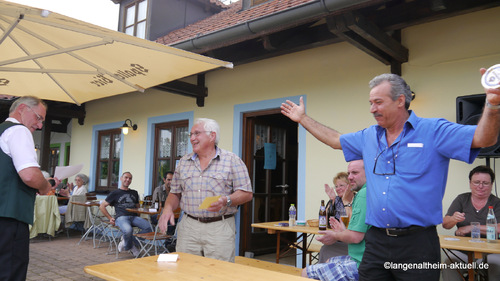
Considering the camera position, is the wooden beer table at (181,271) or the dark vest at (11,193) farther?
the dark vest at (11,193)

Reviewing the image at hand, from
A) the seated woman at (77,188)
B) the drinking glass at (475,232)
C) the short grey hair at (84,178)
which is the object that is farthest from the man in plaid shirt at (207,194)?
the short grey hair at (84,178)

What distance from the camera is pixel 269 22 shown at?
4293 millimetres

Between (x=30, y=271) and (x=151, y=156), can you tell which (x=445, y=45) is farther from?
(x=30, y=271)

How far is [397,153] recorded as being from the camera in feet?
6.31

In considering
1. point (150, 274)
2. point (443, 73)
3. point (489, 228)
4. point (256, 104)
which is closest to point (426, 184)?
point (150, 274)

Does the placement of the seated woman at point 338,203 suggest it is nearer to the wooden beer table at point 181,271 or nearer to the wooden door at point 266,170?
the wooden door at point 266,170

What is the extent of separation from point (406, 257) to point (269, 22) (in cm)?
315

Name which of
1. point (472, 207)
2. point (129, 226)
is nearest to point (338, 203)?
point (472, 207)

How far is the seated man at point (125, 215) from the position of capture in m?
6.58

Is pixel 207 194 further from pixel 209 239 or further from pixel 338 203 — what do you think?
pixel 338 203

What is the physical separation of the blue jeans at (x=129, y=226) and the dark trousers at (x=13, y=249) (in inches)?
158

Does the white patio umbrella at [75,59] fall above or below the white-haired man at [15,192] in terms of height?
above

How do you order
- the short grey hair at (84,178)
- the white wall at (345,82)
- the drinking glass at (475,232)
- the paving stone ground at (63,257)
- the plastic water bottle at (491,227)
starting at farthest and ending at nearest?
the short grey hair at (84,178)
the paving stone ground at (63,257)
the white wall at (345,82)
the drinking glass at (475,232)
the plastic water bottle at (491,227)

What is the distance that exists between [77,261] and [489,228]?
19.0 ft
